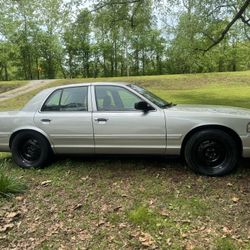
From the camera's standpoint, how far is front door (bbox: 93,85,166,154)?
5992mm

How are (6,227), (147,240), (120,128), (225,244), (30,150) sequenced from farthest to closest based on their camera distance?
1. (30,150)
2. (120,128)
3. (6,227)
4. (147,240)
5. (225,244)

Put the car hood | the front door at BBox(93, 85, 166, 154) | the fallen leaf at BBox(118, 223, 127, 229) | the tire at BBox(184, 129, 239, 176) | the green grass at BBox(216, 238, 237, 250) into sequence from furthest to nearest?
the front door at BBox(93, 85, 166, 154), the car hood, the tire at BBox(184, 129, 239, 176), the fallen leaf at BBox(118, 223, 127, 229), the green grass at BBox(216, 238, 237, 250)

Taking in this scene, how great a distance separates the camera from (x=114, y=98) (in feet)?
21.0

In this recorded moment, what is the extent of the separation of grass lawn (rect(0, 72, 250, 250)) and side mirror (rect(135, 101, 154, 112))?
0.99 metres

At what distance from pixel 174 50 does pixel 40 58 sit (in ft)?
136

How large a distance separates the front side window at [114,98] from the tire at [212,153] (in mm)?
1203

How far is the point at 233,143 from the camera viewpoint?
5711 mm

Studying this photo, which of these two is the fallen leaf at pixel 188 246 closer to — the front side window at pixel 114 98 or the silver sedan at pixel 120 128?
the silver sedan at pixel 120 128

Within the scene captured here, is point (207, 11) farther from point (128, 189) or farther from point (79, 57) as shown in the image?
point (79, 57)

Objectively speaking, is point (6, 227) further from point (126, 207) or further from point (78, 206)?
point (126, 207)

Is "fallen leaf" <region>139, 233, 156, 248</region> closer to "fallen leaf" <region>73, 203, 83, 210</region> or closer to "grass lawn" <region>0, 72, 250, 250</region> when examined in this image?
"grass lawn" <region>0, 72, 250, 250</region>

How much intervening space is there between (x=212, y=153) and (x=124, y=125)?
146cm

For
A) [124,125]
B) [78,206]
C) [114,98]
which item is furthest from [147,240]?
[114,98]

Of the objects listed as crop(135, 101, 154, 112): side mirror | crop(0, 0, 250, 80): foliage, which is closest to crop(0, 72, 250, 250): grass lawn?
crop(135, 101, 154, 112): side mirror
